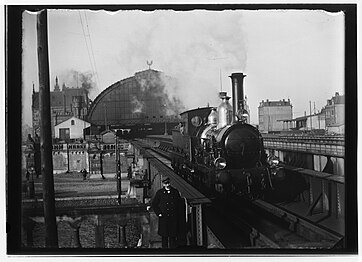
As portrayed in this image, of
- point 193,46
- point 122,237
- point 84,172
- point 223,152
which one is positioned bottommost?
point 122,237

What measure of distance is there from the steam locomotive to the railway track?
9 cm

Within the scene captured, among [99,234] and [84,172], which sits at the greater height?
[84,172]

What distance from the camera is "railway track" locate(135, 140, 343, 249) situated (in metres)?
3.54

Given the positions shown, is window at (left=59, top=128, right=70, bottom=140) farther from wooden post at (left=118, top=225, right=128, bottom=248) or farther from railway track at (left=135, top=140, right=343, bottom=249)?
wooden post at (left=118, top=225, right=128, bottom=248)

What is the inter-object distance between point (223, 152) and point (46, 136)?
1.16 meters

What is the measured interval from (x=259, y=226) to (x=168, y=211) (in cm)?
59

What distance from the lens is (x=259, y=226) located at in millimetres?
3584

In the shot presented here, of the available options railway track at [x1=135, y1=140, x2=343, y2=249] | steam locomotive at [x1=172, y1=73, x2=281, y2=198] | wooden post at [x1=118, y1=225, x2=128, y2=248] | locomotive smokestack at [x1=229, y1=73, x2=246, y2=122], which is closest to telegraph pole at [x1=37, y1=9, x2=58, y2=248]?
wooden post at [x1=118, y1=225, x2=128, y2=248]

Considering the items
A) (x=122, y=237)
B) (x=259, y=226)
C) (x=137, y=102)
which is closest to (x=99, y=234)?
(x=122, y=237)

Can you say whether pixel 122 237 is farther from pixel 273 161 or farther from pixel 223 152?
pixel 273 161

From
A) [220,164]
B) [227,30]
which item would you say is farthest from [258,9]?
[220,164]

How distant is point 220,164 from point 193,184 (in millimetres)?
218

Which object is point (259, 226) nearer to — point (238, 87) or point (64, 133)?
point (238, 87)

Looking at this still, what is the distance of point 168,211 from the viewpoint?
3.61 metres
